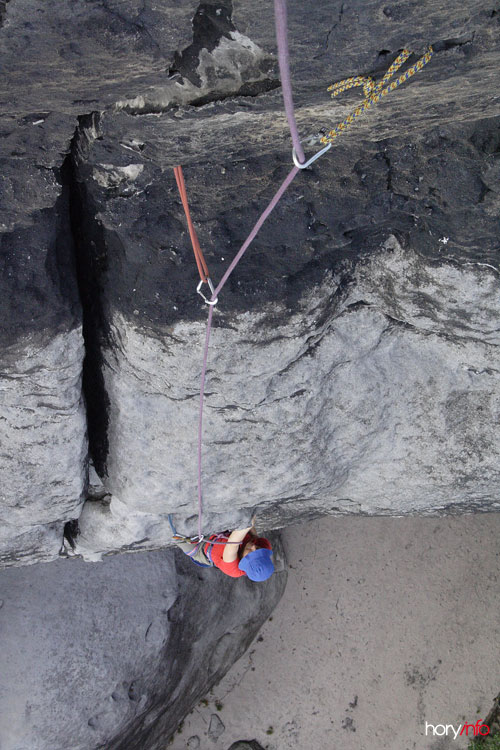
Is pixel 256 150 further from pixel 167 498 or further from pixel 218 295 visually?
pixel 167 498

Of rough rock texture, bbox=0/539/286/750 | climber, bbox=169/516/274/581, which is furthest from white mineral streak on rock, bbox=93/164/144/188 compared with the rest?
rough rock texture, bbox=0/539/286/750

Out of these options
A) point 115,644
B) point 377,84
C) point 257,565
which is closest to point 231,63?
point 377,84

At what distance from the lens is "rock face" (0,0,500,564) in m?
0.83

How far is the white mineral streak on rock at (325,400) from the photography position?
136 centimetres

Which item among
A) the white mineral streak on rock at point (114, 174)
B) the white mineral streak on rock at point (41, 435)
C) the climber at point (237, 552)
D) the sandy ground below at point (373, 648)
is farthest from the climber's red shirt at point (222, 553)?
the white mineral streak on rock at point (114, 174)

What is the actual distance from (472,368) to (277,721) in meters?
2.11

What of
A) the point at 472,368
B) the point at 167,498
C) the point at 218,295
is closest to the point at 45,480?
the point at 167,498

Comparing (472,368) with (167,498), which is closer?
(472,368)

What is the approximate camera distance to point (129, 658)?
8.34ft

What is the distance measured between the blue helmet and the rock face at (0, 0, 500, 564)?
0.86 feet

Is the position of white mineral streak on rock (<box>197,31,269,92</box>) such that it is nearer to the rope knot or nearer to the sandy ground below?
the rope knot

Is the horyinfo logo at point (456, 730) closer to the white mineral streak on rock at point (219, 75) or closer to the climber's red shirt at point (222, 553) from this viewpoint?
the climber's red shirt at point (222, 553)

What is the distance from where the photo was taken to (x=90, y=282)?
1423mm

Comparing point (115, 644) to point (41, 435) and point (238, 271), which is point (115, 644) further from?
point (238, 271)
